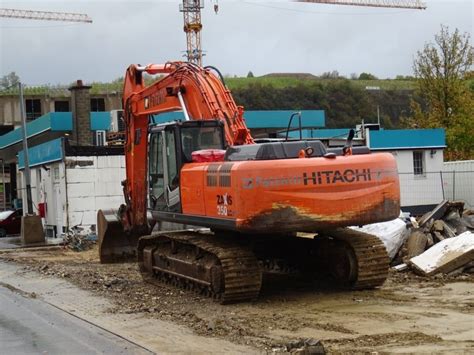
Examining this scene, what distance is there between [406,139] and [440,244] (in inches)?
775

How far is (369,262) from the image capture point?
12.6 meters

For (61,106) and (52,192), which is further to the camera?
(61,106)

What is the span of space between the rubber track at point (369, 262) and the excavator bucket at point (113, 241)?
25.0ft

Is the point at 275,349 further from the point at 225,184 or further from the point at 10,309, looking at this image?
the point at 10,309

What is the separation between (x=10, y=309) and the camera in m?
12.8

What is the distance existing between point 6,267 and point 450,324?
14.0 meters

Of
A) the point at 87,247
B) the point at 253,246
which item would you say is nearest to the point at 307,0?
the point at 87,247

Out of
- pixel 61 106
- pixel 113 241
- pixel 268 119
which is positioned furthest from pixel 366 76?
pixel 113 241

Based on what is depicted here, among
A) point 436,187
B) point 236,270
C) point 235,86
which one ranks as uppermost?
point 235,86

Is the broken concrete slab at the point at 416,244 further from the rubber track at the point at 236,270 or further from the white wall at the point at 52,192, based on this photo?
the white wall at the point at 52,192

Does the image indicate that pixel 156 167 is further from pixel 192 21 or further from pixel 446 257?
pixel 192 21

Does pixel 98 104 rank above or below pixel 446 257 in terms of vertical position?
above

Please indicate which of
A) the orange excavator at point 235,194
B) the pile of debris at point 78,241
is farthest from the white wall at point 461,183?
the orange excavator at point 235,194

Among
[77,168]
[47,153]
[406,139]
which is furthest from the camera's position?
[406,139]
